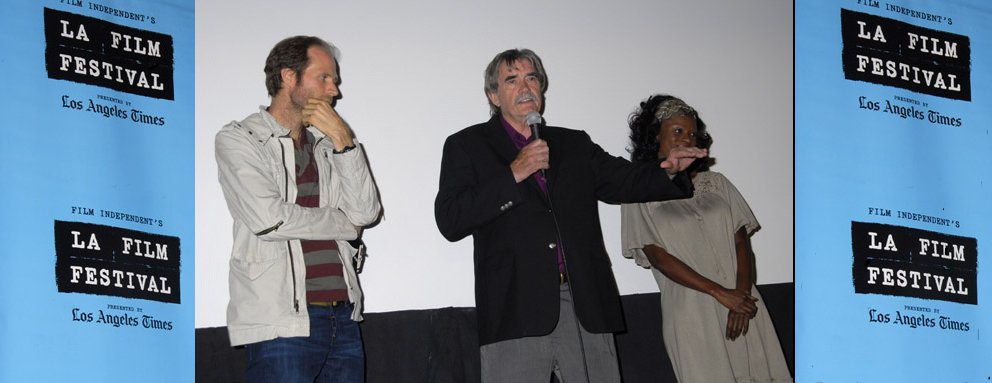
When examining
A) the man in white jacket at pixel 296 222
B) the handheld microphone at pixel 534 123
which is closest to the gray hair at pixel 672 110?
the handheld microphone at pixel 534 123

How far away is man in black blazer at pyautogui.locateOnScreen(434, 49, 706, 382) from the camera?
9.41ft

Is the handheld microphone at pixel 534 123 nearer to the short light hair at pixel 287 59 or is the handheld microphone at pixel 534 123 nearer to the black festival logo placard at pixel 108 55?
the short light hair at pixel 287 59

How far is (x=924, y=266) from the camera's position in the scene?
335 cm

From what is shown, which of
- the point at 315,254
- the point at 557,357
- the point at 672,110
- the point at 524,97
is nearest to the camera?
the point at 315,254

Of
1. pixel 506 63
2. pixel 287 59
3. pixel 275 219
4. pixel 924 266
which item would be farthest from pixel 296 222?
pixel 924 266

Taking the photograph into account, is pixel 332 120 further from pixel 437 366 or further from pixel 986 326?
pixel 986 326

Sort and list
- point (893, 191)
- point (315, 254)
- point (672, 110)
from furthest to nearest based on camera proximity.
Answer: point (672, 110) → point (893, 191) → point (315, 254)

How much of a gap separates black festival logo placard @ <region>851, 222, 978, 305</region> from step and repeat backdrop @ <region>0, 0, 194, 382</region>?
7.93 ft

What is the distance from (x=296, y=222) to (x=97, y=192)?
26.5 inches

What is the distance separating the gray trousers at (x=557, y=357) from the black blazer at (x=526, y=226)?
5 cm

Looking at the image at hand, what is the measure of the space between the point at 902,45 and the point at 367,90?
2032 millimetres

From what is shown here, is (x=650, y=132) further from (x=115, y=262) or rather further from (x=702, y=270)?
(x=115, y=262)

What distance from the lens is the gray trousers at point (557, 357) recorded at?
287 centimetres

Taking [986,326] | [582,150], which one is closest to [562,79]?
[582,150]
